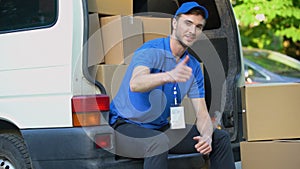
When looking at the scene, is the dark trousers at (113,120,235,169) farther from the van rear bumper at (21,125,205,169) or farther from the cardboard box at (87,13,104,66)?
the cardboard box at (87,13,104,66)

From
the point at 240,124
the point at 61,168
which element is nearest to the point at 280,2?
the point at 240,124

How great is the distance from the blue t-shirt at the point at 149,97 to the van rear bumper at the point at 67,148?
214mm

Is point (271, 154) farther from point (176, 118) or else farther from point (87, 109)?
point (87, 109)

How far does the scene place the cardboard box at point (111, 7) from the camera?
4.10 metres

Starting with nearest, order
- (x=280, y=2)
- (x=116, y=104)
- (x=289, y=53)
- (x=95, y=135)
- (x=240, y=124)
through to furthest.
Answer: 1. (x=95, y=135)
2. (x=116, y=104)
3. (x=240, y=124)
4. (x=280, y=2)
5. (x=289, y=53)

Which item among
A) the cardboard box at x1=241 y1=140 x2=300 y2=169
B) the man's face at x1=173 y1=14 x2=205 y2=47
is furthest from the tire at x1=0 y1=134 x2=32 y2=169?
the cardboard box at x1=241 y1=140 x2=300 y2=169

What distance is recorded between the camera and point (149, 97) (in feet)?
12.8

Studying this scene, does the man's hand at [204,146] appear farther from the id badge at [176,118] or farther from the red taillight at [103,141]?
the red taillight at [103,141]

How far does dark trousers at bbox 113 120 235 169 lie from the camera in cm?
367

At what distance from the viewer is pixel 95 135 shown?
3.64 meters

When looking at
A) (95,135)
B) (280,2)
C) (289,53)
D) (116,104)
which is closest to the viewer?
(95,135)

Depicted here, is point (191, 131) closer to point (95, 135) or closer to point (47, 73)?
point (95, 135)

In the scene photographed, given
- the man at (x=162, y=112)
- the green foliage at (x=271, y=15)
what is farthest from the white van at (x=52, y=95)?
the green foliage at (x=271, y=15)

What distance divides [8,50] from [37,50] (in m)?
0.27
